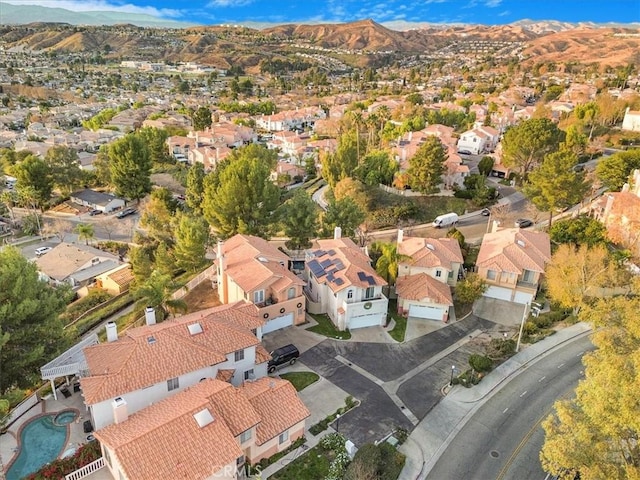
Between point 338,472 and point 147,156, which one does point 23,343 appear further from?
point 147,156

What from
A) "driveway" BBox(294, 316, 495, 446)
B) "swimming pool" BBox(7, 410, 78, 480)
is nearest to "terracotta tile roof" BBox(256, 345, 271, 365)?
"driveway" BBox(294, 316, 495, 446)

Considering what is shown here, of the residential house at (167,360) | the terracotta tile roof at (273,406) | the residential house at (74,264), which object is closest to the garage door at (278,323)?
the residential house at (167,360)

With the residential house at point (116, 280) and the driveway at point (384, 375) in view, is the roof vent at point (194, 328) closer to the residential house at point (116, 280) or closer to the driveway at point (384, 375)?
the driveway at point (384, 375)

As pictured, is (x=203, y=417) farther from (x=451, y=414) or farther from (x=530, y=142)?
(x=530, y=142)

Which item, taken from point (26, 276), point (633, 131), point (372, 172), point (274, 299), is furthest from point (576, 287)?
point (633, 131)

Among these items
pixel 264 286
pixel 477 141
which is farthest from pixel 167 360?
pixel 477 141

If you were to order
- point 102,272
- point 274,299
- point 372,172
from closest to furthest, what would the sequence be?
1. point 274,299
2. point 102,272
3. point 372,172
